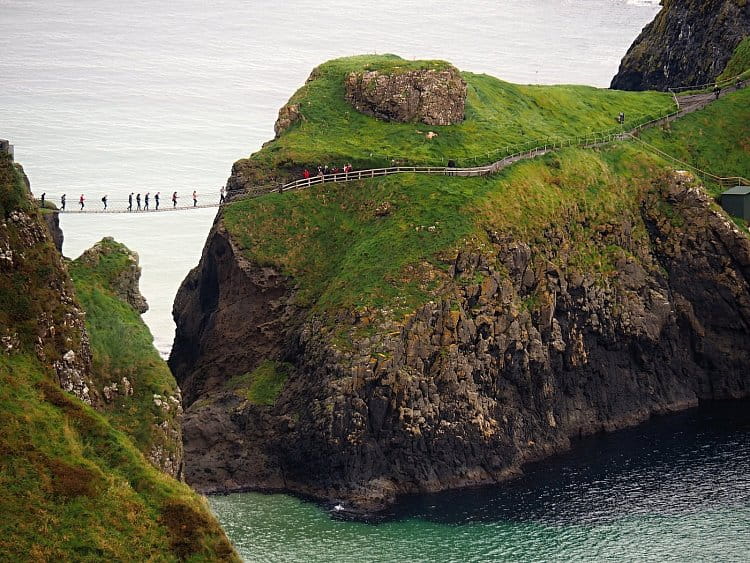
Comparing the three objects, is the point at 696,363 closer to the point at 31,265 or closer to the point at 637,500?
the point at 637,500

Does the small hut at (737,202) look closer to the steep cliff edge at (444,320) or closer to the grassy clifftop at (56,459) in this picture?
the steep cliff edge at (444,320)

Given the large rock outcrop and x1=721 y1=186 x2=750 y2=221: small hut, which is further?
x1=721 y1=186 x2=750 y2=221: small hut

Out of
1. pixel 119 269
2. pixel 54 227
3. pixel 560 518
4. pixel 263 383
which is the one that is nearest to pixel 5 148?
pixel 119 269

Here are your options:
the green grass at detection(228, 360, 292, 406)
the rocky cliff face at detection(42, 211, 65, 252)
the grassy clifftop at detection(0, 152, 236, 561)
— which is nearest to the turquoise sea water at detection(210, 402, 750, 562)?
the green grass at detection(228, 360, 292, 406)

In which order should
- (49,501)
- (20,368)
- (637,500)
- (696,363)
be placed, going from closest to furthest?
(49,501) → (20,368) → (637,500) → (696,363)

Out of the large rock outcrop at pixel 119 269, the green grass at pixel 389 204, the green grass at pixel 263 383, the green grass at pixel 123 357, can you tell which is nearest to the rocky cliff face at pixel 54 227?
the large rock outcrop at pixel 119 269

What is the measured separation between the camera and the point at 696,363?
602ft

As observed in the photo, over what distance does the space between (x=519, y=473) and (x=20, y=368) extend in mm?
53124

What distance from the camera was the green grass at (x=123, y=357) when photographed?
445ft

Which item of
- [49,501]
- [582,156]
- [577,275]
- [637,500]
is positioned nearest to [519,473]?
[637,500]

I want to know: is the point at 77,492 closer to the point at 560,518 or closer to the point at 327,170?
the point at 560,518

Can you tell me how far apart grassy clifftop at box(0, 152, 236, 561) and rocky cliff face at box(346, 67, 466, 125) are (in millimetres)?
63110

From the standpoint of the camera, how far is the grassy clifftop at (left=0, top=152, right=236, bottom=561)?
114750 millimetres

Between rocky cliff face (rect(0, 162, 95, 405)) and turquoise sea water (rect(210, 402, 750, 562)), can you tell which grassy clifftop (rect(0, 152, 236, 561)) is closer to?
rocky cliff face (rect(0, 162, 95, 405))
